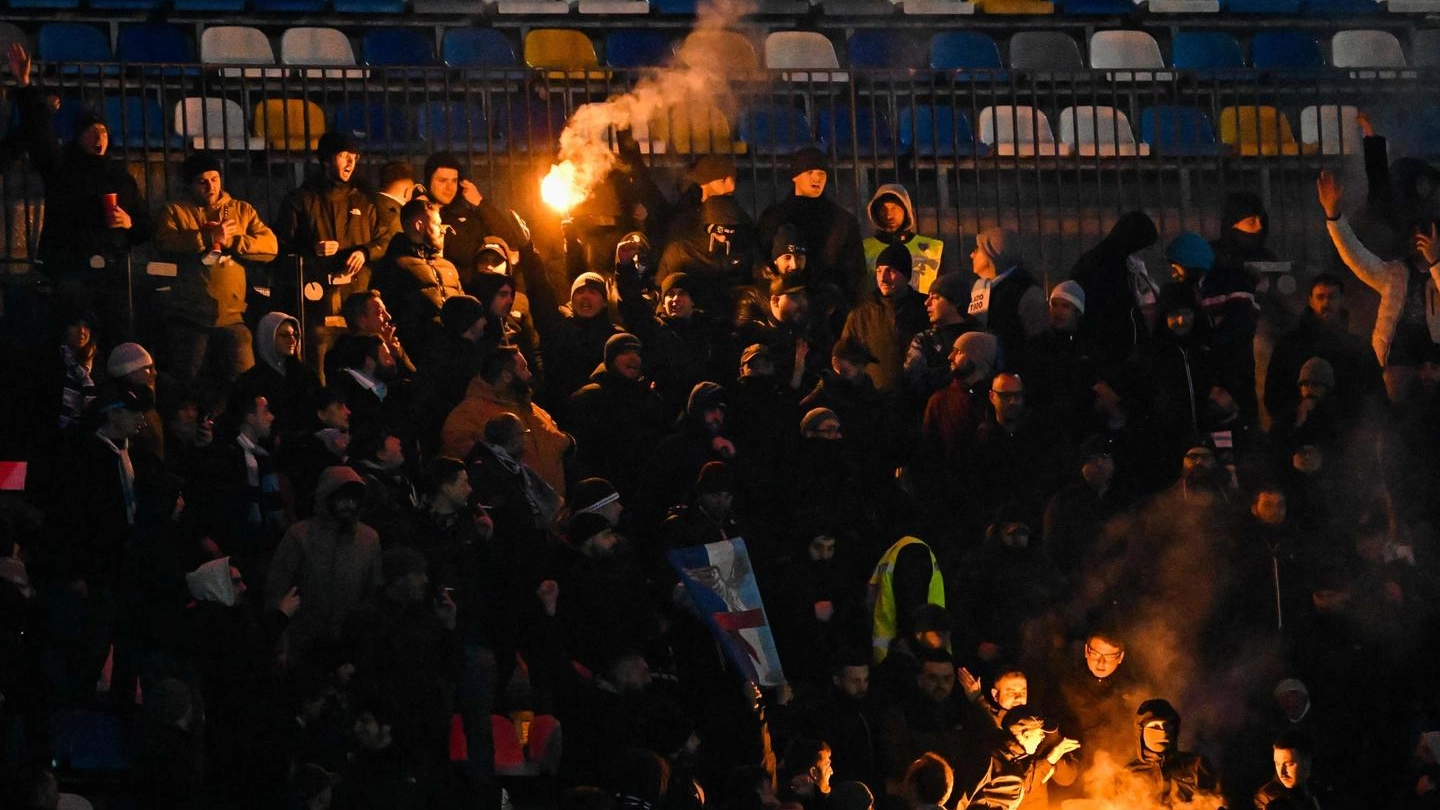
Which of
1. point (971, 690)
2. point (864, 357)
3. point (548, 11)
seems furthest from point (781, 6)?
point (971, 690)

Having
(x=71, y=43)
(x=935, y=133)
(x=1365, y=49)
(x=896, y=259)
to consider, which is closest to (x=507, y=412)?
(x=896, y=259)

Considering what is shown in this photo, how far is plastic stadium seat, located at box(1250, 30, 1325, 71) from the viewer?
22.0m

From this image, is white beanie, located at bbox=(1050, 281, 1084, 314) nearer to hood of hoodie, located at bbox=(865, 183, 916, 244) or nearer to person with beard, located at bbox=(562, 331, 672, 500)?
hood of hoodie, located at bbox=(865, 183, 916, 244)

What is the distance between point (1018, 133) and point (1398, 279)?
329cm

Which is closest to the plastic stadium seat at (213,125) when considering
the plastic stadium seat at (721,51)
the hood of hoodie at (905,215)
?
the plastic stadium seat at (721,51)

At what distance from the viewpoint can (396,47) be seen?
68.2 feet

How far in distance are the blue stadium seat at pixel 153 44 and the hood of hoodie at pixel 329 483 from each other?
7.18m

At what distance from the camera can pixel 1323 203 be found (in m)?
17.7

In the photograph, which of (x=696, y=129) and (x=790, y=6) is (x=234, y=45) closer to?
(x=696, y=129)

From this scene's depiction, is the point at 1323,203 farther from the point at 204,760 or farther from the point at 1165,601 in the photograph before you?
the point at 204,760

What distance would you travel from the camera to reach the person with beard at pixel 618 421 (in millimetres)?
15188

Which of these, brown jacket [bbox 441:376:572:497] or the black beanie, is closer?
brown jacket [bbox 441:376:572:497]

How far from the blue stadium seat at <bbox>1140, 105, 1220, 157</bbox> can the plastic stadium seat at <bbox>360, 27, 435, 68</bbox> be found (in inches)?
208

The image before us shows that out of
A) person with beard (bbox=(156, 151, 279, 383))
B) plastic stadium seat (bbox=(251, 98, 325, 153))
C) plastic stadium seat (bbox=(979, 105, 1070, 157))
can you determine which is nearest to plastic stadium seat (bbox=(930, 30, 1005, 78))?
plastic stadium seat (bbox=(979, 105, 1070, 157))
